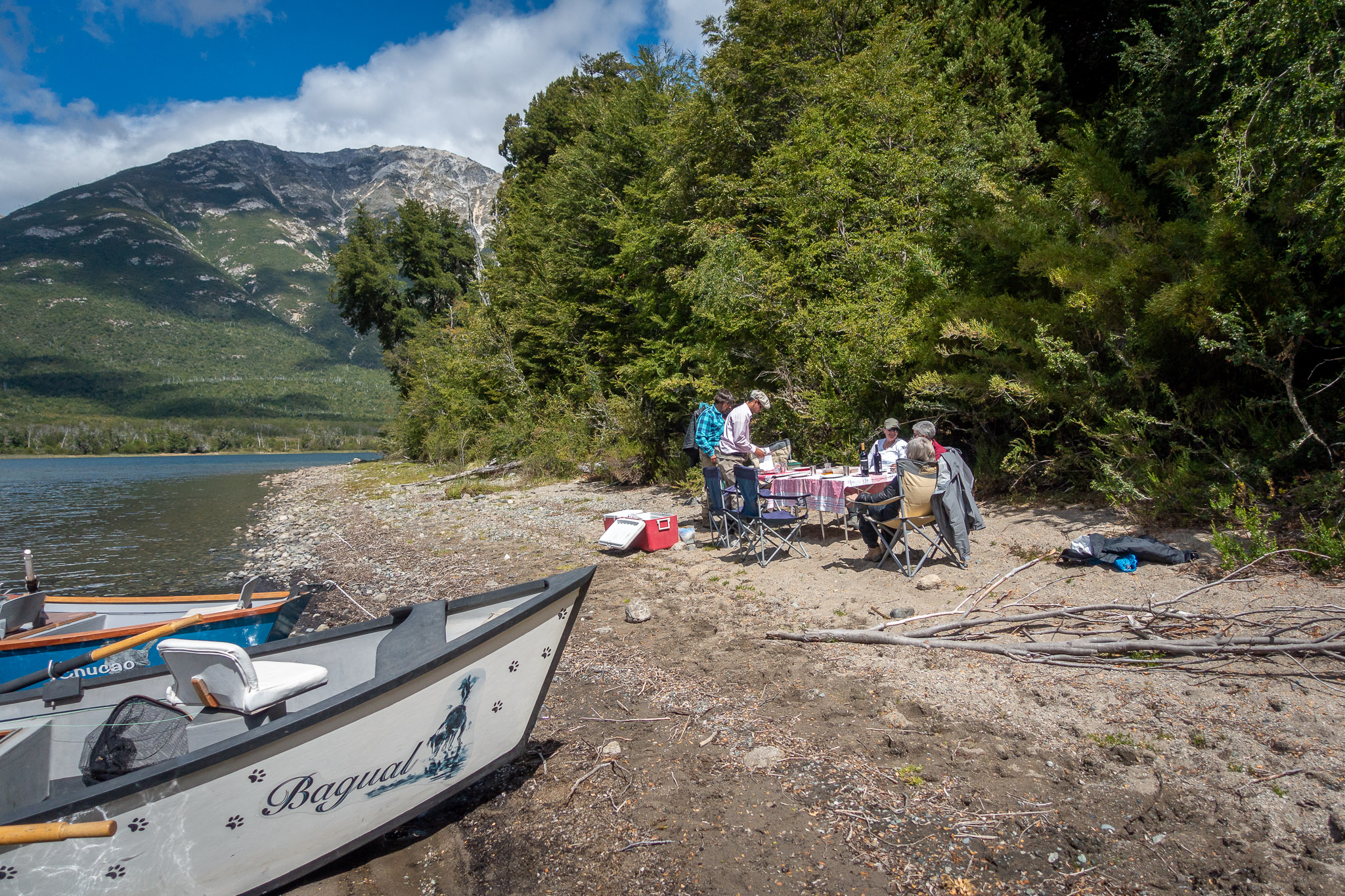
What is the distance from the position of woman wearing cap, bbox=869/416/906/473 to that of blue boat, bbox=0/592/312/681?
6499mm

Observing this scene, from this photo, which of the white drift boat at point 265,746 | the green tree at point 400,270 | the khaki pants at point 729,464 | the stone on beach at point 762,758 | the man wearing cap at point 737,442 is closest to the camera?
the white drift boat at point 265,746

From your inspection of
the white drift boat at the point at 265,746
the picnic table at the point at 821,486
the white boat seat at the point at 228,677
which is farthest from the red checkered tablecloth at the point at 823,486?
the white boat seat at the point at 228,677

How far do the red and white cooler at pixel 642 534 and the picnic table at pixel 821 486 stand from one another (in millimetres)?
1942

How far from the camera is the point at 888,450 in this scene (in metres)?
7.55

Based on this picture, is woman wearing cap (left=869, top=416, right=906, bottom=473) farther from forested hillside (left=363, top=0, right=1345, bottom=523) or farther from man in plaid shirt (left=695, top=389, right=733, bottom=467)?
man in plaid shirt (left=695, top=389, right=733, bottom=467)

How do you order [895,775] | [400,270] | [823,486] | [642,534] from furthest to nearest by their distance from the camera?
[400,270], [642,534], [823,486], [895,775]

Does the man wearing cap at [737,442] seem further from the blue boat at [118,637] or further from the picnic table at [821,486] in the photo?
the blue boat at [118,637]

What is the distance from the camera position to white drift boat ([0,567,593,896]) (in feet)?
7.99

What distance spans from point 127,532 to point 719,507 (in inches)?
723

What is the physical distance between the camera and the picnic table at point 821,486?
763 cm

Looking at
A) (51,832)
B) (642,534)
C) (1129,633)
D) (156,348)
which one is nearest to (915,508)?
(1129,633)

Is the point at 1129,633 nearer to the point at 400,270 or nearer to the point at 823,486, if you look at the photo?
the point at 823,486

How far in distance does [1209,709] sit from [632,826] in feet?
10.8

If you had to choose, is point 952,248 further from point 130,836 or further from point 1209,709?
point 130,836
